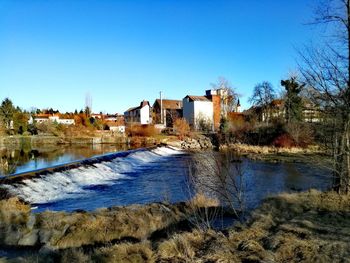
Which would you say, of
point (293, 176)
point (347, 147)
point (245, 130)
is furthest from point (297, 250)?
point (245, 130)

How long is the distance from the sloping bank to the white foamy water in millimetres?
3265

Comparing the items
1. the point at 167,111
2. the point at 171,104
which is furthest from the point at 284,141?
the point at 171,104

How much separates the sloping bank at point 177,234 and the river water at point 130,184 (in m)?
1.63

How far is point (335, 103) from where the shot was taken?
9703 millimetres

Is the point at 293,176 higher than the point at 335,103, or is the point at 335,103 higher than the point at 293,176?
the point at 335,103

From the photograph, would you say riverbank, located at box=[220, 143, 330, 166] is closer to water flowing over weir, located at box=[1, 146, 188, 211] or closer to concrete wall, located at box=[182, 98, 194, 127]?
water flowing over weir, located at box=[1, 146, 188, 211]

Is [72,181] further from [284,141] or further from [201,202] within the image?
[284,141]

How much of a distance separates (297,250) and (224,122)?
43.3 m

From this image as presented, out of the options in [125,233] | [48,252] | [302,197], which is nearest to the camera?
[48,252]

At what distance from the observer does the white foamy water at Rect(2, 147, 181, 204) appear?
15.1m

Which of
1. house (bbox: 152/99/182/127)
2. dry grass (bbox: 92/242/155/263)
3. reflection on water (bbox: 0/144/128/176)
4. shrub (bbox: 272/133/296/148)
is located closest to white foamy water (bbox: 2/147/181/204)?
reflection on water (bbox: 0/144/128/176)

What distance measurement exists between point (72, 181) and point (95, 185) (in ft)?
4.14

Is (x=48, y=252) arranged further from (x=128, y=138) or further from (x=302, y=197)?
(x=128, y=138)

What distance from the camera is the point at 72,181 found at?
61.3 ft
